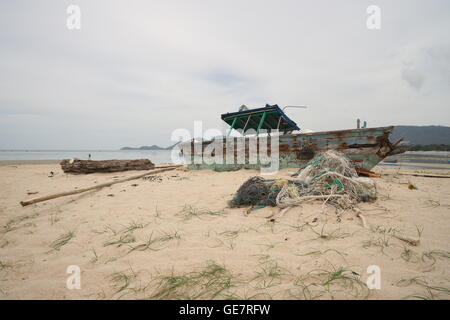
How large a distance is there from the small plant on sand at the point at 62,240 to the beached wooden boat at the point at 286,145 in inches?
265

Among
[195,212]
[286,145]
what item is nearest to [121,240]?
[195,212]

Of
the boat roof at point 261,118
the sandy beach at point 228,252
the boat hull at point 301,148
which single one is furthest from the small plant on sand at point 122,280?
the boat roof at point 261,118

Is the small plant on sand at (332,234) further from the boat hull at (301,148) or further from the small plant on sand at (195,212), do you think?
the boat hull at (301,148)

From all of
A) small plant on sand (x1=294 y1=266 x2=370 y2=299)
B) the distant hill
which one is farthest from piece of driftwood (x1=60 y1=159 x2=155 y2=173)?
the distant hill

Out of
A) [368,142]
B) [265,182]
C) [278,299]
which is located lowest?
[278,299]

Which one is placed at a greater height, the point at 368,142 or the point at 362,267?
the point at 368,142

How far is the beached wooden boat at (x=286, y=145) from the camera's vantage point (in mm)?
6457

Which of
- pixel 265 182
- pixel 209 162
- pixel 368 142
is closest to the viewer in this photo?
pixel 265 182

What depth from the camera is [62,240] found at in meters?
2.55

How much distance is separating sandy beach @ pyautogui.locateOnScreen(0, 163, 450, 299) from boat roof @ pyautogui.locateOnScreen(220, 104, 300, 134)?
5.37 meters
